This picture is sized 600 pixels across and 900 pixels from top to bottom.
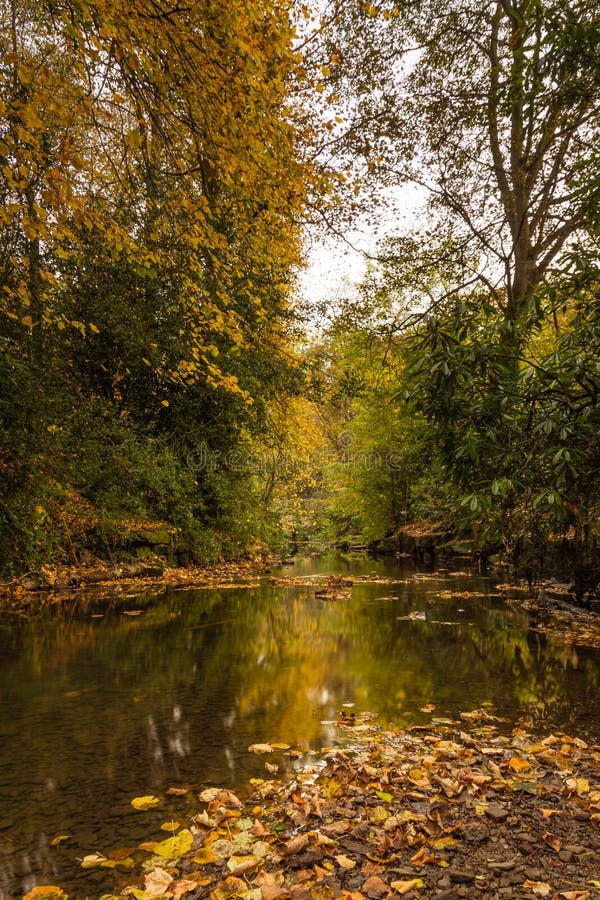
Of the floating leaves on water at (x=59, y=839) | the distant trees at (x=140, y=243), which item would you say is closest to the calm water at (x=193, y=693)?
the floating leaves on water at (x=59, y=839)

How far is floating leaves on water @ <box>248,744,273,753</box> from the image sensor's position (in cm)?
304

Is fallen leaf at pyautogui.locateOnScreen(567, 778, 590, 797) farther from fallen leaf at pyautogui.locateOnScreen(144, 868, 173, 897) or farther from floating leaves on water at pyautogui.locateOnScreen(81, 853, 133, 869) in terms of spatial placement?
floating leaves on water at pyautogui.locateOnScreen(81, 853, 133, 869)

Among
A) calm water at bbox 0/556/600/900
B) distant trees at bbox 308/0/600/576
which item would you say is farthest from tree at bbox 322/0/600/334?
calm water at bbox 0/556/600/900

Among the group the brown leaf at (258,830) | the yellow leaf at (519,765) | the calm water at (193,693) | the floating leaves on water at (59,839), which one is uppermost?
the brown leaf at (258,830)

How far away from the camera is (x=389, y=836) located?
2.03 m

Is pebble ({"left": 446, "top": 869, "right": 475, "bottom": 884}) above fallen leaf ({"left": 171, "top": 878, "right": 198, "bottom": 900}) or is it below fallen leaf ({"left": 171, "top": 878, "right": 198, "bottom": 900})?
above

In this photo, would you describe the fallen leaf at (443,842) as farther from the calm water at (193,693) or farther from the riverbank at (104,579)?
the riverbank at (104,579)

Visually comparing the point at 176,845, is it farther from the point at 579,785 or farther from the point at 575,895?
the point at 579,785

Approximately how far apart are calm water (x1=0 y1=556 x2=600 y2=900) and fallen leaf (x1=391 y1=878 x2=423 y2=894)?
1042mm

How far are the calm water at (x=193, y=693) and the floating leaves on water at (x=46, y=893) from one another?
0.04m

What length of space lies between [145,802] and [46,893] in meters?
0.65

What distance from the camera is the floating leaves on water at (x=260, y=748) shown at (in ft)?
9.96

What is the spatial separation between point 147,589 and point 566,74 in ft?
31.3

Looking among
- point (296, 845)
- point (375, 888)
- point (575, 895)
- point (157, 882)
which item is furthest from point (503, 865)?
point (157, 882)
